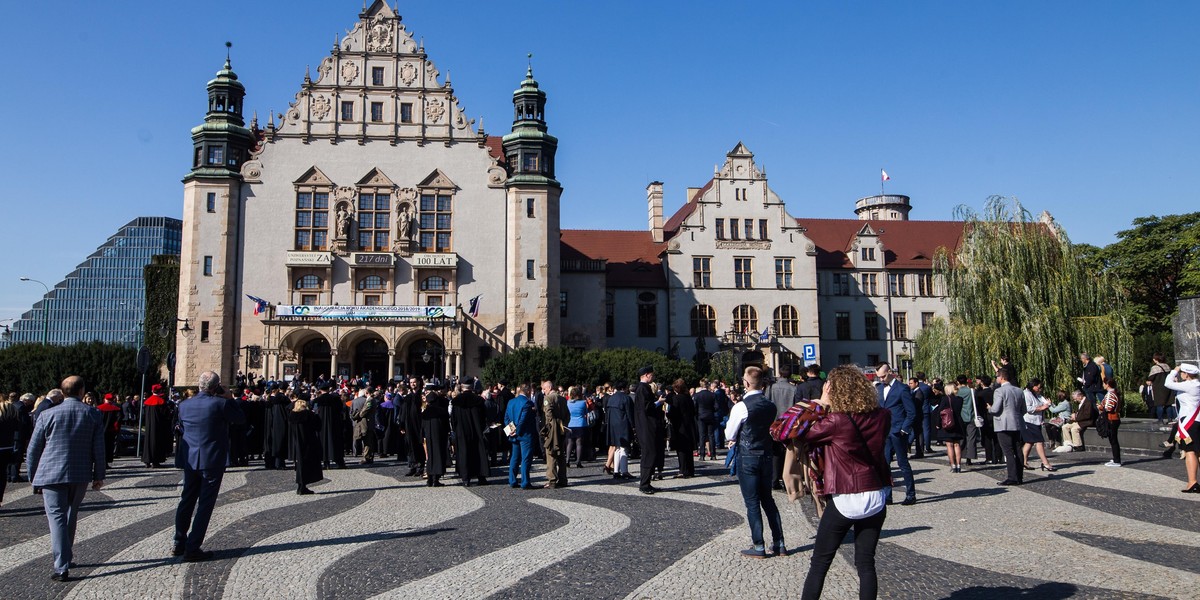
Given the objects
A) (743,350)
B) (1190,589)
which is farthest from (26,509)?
(743,350)

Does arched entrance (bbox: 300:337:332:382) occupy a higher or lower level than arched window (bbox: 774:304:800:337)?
lower

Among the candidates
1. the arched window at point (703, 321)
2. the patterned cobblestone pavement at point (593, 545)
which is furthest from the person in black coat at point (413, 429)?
the arched window at point (703, 321)

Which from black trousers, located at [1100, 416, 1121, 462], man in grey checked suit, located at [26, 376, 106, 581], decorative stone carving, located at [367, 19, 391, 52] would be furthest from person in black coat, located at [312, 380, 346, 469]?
decorative stone carving, located at [367, 19, 391, 52]

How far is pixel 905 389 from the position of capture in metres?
12.8

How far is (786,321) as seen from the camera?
186 feet

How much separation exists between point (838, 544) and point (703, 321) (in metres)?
51.1

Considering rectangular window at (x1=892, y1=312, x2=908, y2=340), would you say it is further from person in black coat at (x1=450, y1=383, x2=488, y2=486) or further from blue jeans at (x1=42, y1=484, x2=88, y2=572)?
blue jeans at (x1=42, y1=484, x2=88, y2=572)

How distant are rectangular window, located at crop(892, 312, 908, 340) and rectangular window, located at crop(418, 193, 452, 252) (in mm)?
30483

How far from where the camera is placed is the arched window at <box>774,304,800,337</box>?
5628 centimetres

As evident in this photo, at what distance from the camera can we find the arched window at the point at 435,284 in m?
48.2

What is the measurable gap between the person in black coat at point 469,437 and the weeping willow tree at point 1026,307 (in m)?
20.7

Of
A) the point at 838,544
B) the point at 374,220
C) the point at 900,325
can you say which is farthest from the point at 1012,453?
the point at 900,325

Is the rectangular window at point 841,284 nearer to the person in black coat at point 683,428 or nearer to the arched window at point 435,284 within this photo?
the arched window at point 435,284

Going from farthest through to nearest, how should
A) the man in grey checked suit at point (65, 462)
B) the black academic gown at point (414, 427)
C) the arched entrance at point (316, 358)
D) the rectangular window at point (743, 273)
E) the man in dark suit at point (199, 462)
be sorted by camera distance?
the rectangular window at point (743, 273)
the arched entrance at point (316, 358)
the black academic gown at point (414, 427)
the man in dark suit at point (199, 462)
the man in grey checked suit at point (65, 462)
